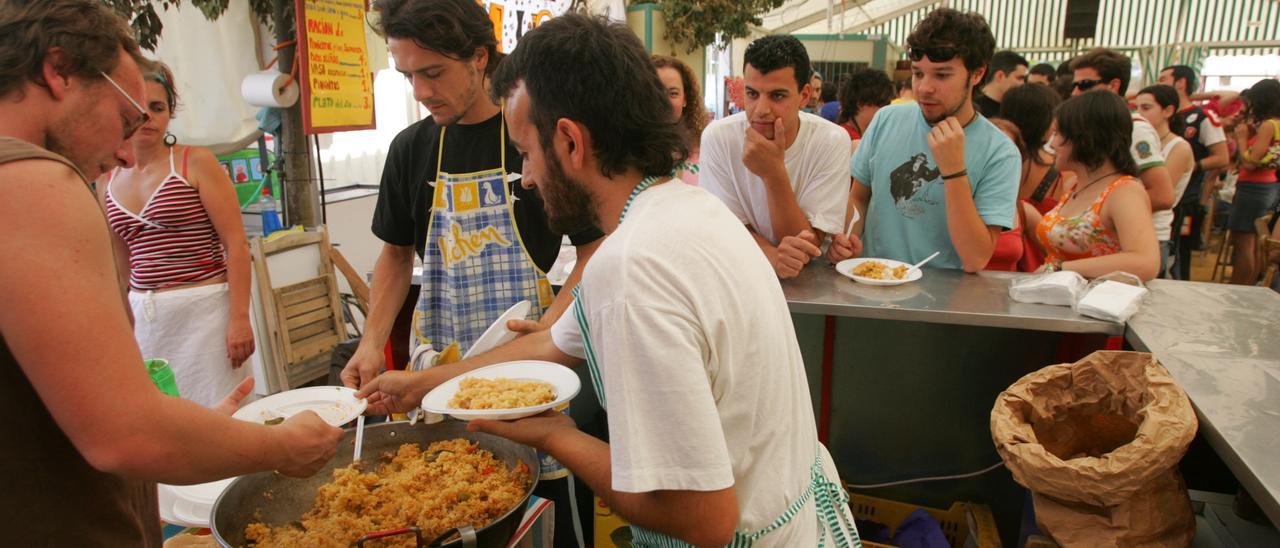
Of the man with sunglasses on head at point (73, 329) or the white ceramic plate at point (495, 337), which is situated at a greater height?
the man with sunglasses on head at point (73, 329)

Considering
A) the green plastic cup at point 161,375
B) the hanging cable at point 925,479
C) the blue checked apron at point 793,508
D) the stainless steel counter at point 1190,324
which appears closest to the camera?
the blue checked apron at point 793,508

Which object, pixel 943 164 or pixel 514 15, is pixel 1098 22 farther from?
pixel 943 164

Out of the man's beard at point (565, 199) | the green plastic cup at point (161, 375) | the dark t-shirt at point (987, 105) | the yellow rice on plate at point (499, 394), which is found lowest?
the green plastic cup at point (161, 375)

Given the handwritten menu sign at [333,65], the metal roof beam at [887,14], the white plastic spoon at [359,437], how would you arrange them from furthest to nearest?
the metal roof beam at [887,14]
the handwritten menu sign at [333,65]
the white plastic spoon at [359,437]

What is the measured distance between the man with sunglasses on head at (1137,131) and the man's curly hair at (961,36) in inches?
29.4

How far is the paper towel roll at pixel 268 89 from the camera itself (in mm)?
3877

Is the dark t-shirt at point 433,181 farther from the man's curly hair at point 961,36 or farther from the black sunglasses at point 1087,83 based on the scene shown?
the black sunglasses at point 1087,83

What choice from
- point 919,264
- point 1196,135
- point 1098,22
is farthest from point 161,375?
point 1098,22

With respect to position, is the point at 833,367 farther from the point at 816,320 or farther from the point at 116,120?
the point at 116,120

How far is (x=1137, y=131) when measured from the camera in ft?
12.9

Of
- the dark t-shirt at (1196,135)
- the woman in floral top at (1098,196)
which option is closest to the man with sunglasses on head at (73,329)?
the woman in floral top at (1098,196)

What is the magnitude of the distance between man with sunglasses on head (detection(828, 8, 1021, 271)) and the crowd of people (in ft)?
0.03

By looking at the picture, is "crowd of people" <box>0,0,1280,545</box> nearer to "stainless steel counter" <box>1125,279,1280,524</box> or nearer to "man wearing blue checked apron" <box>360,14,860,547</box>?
"man wearing blue checked apron" <box>360,14,860,547</box>

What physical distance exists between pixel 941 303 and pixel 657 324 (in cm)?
155
